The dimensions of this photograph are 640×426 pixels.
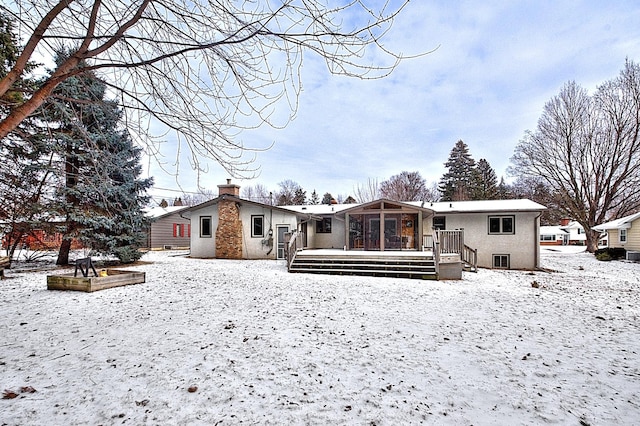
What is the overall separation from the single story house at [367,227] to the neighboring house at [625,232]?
1010cm

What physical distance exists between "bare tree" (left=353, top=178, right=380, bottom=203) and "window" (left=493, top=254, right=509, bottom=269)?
20.7m

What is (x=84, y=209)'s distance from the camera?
39.5 ft

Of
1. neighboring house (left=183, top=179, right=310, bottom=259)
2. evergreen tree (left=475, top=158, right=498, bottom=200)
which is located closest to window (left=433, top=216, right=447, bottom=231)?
neighboring house (left=183, top=179, right=310, bottom=259)

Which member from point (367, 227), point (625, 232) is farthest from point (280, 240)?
point (625, 232)

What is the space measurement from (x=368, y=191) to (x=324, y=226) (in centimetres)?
1930

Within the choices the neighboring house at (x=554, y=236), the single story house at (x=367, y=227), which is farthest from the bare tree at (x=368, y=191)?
the neighboring house at (x=554, y=236)

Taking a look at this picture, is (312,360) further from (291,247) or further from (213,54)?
(291,247)

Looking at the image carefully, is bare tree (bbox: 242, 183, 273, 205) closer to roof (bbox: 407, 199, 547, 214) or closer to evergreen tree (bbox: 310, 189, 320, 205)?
evergreen tree (bbox: 310, 189, 320, 205)

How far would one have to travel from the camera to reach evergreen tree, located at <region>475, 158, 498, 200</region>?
3500cm

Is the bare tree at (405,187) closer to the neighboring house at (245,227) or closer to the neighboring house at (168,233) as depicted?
the neighboring house at (245,227)

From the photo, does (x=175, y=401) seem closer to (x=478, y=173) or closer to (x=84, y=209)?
(x=84, y=209)

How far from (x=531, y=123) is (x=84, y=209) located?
31.3 metres

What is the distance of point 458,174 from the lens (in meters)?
38.1

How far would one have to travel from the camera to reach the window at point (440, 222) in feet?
54.9
